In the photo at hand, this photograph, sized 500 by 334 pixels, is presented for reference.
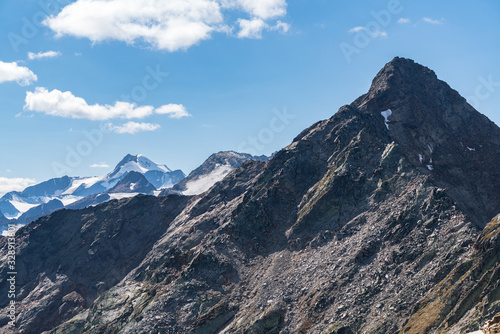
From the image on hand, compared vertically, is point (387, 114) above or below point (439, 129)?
above

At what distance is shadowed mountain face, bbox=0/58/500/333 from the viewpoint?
67.8m

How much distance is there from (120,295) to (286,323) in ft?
171

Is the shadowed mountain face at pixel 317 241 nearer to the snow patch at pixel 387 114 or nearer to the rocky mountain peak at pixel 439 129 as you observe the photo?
the rocky mountain peak at pixel 439 129

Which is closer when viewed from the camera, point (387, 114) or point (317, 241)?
point (317, 241)

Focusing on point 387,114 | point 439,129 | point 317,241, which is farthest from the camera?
point 387,114

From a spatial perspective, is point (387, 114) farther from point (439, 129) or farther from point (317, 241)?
point (317, 241)

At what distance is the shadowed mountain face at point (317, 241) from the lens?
222 feet

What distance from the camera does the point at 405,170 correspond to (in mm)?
95625

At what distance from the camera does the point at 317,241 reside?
93.4 m

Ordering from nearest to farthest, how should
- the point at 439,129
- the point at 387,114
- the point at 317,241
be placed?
the point at 317,241 < the point at 439,129 < the point at 387,114

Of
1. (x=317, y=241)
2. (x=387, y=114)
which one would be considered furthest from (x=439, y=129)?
(x=317, y=241)

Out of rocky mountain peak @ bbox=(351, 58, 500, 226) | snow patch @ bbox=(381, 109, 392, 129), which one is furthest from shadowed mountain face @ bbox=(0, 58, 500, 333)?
snow patch @ bbox=(381, 109, 392, 129)

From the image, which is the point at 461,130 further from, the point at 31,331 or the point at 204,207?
the point at 31,331

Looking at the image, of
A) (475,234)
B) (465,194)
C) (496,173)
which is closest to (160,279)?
(475,234)
